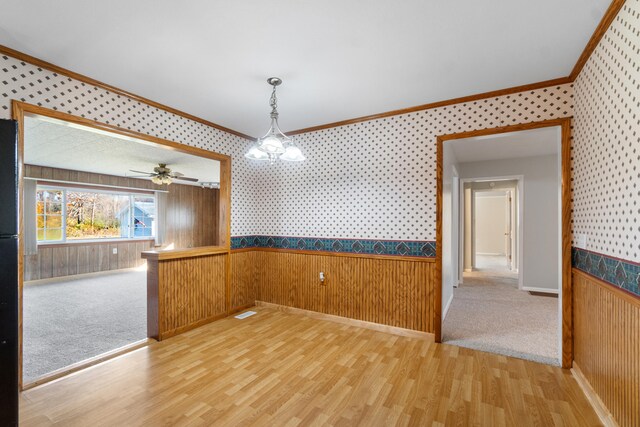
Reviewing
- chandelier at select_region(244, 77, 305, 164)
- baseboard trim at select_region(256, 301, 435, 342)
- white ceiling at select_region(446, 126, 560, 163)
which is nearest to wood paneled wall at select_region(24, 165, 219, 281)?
baseboard trim at select_region(256, 301, 435, 342)

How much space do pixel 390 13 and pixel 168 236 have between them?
8380 millimetres

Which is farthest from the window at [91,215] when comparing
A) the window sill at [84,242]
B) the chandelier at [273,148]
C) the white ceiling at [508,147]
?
the white ceiling at [508,147]

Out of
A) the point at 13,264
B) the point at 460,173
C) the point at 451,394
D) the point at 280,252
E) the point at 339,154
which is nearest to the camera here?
the point at 13,264

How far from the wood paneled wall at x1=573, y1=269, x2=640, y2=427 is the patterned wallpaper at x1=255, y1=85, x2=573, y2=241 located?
4.41 feet

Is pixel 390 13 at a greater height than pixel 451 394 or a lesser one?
greater

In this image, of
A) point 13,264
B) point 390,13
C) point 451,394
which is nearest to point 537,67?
point 390,13

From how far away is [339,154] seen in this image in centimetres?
368

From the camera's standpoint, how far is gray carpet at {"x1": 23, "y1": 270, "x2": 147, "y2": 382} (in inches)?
107

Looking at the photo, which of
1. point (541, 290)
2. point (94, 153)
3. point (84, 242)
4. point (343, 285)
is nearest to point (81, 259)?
point (84, 242)

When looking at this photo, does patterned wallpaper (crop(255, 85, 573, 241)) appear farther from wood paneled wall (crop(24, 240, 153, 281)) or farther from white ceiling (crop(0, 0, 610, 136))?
wood paneled wall (crop(24, 240, 153, 281))

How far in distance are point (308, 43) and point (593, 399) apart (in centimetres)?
317

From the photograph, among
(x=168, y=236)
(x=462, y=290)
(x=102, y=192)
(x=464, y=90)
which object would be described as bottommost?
(x=462, y=290)

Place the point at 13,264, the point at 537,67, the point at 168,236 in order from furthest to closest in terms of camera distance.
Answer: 1. the point at 168,236
2. the point at 537,67
3. the point at 13,264

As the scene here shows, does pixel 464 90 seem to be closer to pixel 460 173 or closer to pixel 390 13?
pixel 390 13
